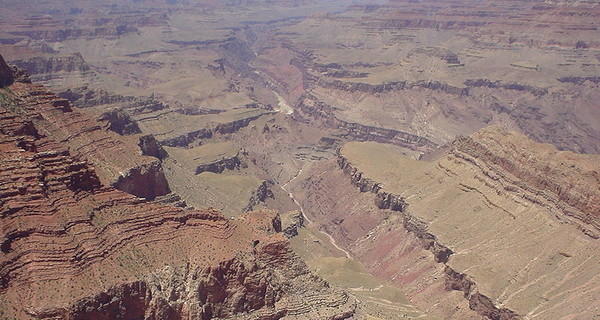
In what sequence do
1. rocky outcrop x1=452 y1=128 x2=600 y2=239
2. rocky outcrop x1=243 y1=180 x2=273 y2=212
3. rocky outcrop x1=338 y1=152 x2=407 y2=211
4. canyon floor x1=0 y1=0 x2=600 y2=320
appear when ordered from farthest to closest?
rocky outcrop x1=338 y1=152 x2=407 y2=211
rocky outcrop x1=243 y1=180 x2=273 y2=212
rocky outcrop x1=452 y1=128 x2=600 y2=239
canyon floor x1=0 y1=0 x2=600 y2=320

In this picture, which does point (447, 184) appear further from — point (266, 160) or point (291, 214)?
point (266, 160)

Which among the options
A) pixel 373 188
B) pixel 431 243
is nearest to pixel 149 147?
pixel 373 188

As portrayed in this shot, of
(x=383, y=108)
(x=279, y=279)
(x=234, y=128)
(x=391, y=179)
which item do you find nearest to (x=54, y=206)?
(x=279, y=279)

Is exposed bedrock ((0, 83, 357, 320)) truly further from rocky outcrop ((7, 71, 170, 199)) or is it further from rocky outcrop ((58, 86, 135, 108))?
rocky outcrop ((58, 86, 135, 108))

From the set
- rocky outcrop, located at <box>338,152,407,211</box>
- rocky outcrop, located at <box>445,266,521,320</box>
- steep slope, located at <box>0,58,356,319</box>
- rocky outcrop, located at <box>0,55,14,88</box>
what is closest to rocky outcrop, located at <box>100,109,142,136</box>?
rocky outcrop, located at <box>0,55,14,88</box>

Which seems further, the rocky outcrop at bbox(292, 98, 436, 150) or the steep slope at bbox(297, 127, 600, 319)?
the rocky outcrop at bbox(292, 98, 436, 150)

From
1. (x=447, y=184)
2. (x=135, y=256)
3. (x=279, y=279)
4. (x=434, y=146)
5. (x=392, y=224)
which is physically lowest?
(x=434, y=146)
